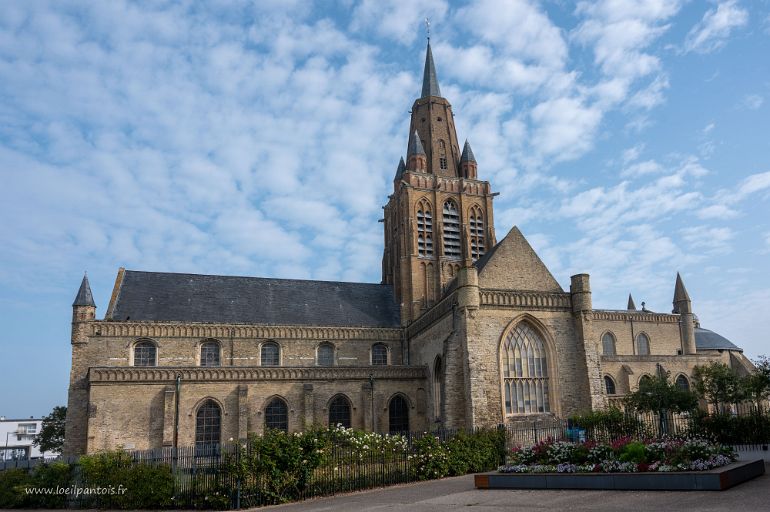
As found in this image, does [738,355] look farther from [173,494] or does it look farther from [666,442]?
[173,494]

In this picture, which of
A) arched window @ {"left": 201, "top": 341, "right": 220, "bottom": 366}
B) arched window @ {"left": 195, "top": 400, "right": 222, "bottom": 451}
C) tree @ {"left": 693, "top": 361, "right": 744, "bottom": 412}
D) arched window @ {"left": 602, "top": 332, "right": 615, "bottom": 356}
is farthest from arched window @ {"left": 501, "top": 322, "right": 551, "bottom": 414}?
arched window @ {"left": 602, "top": 332, "right": 615, "bottom": 356}

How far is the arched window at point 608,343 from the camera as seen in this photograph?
52438 millimetres

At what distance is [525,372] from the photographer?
32.2 m

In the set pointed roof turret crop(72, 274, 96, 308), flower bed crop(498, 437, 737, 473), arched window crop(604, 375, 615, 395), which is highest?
pointed roof turret crop(72, 274, 96, 308)

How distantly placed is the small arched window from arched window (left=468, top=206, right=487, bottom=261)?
113cm

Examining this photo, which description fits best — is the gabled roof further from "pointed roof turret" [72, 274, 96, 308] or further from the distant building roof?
the distant building roof

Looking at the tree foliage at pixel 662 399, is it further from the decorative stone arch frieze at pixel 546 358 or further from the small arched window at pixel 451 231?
the small arched window at pixel 451 231

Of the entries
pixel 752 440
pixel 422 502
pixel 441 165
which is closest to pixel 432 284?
pixel 441 165

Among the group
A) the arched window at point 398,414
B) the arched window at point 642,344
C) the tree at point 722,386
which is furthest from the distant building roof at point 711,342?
the arched window at point 398,414

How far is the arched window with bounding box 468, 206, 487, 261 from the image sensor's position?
4619 cm

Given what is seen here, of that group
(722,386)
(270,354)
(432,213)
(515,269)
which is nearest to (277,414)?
(270,354)

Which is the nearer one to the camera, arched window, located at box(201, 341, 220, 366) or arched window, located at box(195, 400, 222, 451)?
arched window, located at box(195, 400, 222, 451)

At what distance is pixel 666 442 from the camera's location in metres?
17.2

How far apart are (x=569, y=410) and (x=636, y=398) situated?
4.93m
